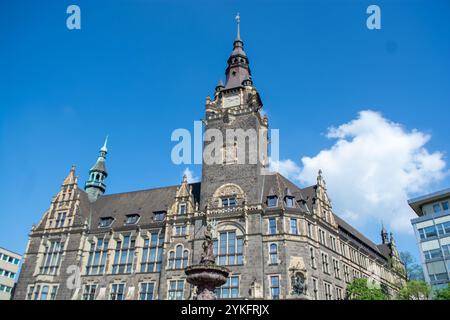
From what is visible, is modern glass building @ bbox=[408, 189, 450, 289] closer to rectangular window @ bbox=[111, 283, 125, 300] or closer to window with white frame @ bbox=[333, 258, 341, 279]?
window with white frame @ bbox=[333, 258, 341, 279]

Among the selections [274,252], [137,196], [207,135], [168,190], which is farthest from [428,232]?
[137,196]

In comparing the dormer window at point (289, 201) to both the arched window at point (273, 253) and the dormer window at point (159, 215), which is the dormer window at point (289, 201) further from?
the dormer window at point (159, 215)

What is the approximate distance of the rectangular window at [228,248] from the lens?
38625 millimetres

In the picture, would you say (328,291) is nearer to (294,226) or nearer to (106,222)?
(294,226)

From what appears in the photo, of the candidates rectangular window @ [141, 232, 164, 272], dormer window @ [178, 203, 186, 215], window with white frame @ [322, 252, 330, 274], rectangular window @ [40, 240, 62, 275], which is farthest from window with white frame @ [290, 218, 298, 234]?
rectangular window @ [40, 240, 62, 275]

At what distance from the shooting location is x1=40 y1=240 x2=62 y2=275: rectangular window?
47.0 m

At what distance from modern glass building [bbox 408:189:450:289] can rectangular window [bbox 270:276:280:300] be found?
2242cm

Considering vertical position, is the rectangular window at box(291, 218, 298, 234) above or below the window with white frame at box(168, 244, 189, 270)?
above

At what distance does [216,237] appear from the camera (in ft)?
133

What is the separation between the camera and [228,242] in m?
39.8

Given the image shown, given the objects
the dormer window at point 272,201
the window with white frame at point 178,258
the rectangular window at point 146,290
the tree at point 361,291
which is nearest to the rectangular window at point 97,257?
the rectangular window at point 146,290

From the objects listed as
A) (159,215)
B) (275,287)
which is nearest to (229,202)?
(159,215)
